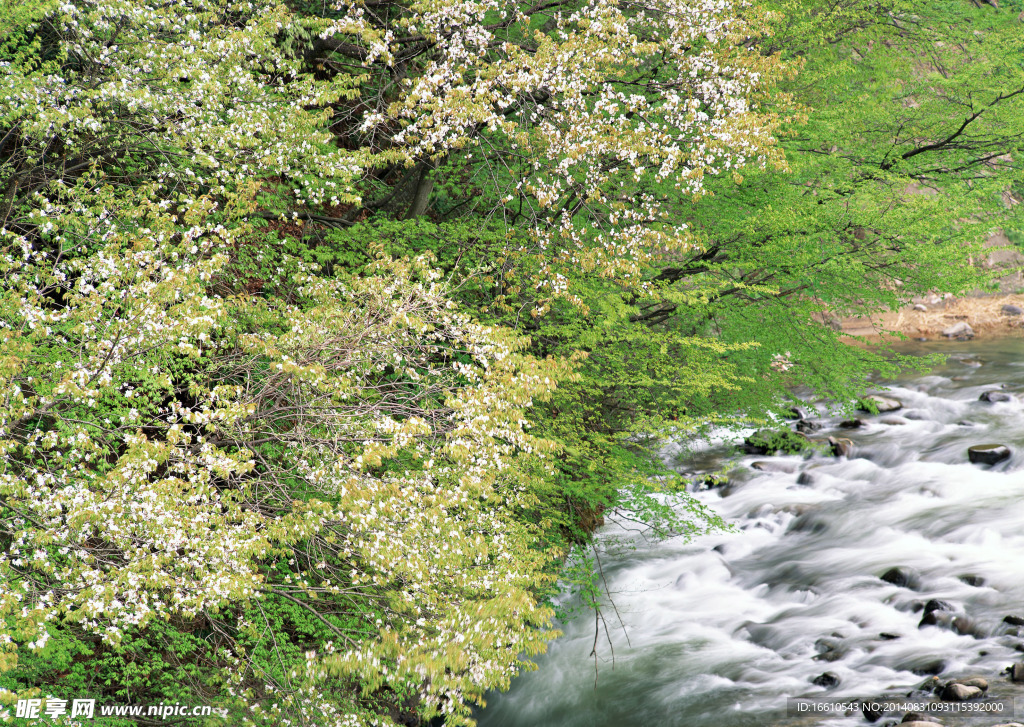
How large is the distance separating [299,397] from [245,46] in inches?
170

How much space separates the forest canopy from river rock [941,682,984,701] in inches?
142

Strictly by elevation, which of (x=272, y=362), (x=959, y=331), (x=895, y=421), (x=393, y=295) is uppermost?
(x=393, y=295)

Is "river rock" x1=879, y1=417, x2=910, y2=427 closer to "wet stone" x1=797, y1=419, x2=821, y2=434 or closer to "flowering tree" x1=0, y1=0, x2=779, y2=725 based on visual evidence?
"wet stone" x1=797, y1=419, x2=821, y2=434

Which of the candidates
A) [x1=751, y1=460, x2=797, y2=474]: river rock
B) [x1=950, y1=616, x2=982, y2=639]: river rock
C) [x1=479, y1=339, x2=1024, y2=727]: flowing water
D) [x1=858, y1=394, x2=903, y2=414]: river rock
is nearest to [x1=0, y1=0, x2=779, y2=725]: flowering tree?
[x1=479, y1=339, x2=1024, y2=727]: flowing water

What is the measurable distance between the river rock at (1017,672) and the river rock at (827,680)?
173 cm

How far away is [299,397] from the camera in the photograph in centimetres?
702

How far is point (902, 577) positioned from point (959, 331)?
2097cm

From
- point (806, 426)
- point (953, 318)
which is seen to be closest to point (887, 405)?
point (806, 426)

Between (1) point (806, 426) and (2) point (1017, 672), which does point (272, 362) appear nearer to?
(2) point (1017, 672)

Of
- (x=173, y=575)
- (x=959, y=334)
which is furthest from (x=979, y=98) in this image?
(x=959, y=334)

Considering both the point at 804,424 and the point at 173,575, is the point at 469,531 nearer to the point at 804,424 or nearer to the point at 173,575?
the point at 173,575

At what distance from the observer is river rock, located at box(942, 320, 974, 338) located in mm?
28516

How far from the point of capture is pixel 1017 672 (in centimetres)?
828

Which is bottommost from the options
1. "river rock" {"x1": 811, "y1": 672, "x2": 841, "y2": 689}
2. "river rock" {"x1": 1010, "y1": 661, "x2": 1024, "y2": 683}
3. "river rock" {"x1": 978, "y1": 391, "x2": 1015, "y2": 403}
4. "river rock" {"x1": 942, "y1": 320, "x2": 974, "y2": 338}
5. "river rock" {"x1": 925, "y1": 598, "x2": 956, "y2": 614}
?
"river rock" {"x1": 942, "y1": 320, "x2": 974, "y2": 338}
